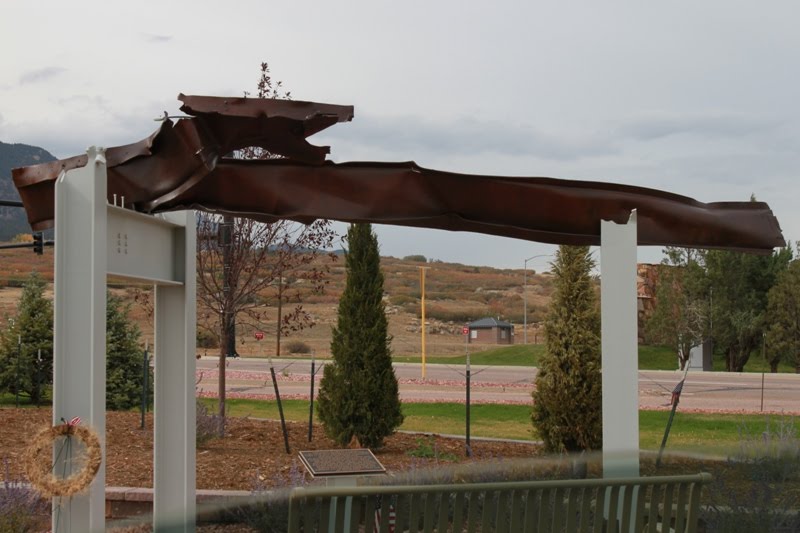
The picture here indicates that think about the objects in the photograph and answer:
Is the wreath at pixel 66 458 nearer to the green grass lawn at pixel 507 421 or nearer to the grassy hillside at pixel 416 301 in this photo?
the green grass lawn at pixel 507 421

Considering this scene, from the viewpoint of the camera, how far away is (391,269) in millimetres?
93312

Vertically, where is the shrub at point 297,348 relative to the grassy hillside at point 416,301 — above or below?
below

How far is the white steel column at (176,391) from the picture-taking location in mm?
5133

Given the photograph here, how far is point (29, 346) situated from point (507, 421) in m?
9.15

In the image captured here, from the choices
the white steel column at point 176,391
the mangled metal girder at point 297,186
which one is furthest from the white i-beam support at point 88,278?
the white steel column at point 176,391

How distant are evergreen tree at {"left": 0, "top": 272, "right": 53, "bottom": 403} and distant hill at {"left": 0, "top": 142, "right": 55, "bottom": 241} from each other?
12393cm

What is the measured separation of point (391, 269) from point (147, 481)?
84857 mm

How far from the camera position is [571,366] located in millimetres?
10672

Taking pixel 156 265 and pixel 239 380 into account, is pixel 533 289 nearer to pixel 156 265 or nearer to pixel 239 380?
pixel 239 380

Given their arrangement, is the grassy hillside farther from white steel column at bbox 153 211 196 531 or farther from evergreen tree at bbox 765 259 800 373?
white steel column at bbox 153 211 196 531

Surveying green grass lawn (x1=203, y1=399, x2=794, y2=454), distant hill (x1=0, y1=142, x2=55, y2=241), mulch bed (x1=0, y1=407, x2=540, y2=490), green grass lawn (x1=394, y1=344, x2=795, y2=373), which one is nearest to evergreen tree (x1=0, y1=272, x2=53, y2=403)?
green grass lawn (x1=203, y1=399, x2=794, y2=454)

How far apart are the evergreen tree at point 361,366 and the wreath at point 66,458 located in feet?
23.8

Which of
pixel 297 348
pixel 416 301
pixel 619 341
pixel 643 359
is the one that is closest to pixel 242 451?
pixel 619 341

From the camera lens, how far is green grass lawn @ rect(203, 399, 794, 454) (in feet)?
47.5
